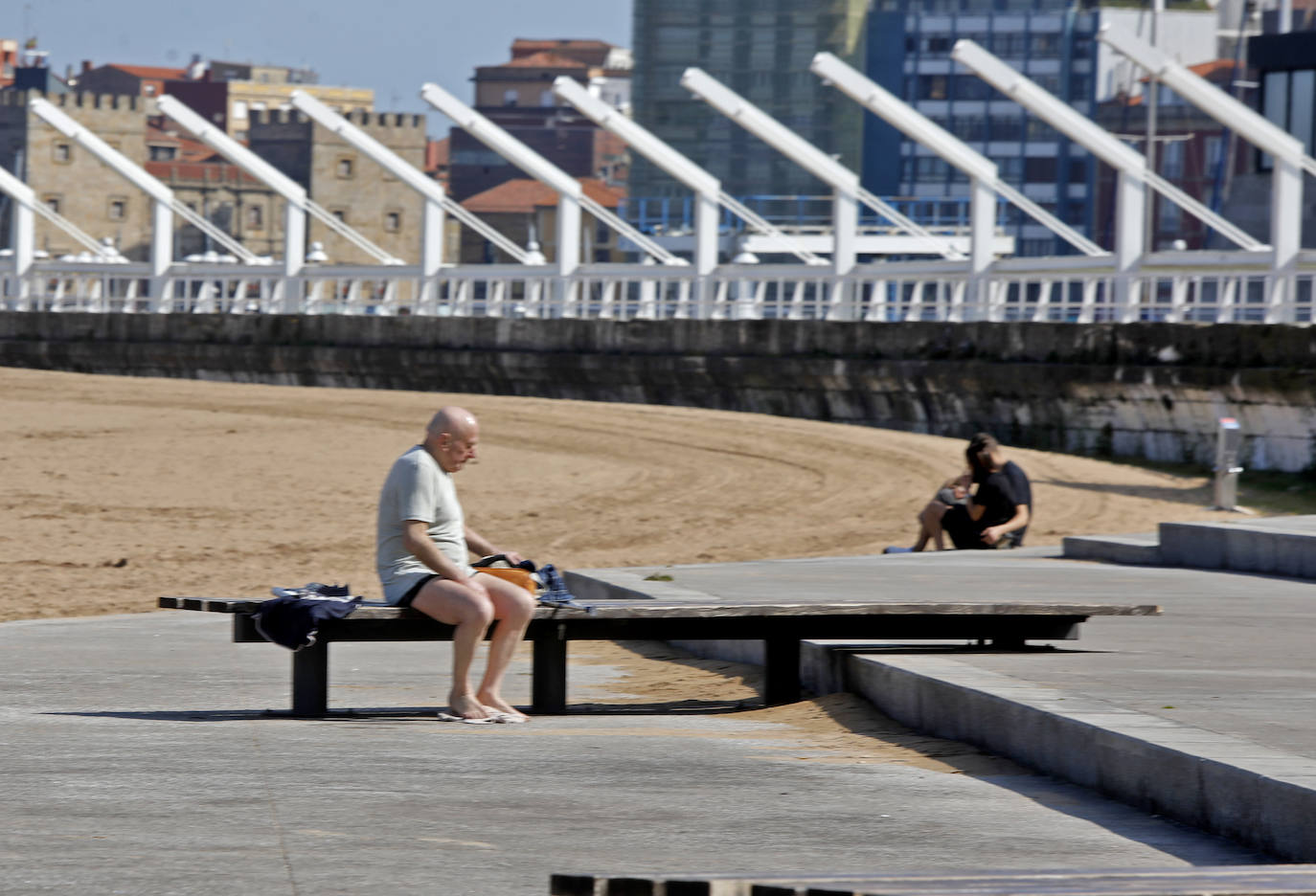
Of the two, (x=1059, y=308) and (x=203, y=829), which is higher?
(x=1059, y=308)

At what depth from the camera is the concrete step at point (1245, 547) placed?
10.3 metres

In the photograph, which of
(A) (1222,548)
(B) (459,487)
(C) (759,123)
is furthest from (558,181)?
(A) (1222,548)

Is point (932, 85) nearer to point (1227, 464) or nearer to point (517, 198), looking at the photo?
point (517, 198)

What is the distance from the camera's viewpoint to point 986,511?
481 inches

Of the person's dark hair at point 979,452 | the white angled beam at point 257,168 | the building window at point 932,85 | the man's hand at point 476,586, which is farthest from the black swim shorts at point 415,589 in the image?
the building window at point 932,85

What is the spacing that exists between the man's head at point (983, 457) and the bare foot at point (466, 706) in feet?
19.7

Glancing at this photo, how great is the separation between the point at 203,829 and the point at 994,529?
8458mm

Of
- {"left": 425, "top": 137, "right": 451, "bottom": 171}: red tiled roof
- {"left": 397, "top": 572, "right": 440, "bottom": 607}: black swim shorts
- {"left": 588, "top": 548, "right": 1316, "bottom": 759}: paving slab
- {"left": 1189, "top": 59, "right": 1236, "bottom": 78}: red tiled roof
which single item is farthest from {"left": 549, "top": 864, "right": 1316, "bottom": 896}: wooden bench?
{"left": 425, "top": 137, "right": 451, "bottom": 171}: red tiled roof

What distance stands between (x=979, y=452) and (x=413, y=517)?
6313mm

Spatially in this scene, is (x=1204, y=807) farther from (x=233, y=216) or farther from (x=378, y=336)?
(x=233, y=216)

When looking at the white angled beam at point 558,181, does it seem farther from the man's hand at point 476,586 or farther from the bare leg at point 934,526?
the man's hand at point 476,586

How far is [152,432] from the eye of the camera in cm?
2134

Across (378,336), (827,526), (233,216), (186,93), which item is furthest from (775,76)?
(827,526)

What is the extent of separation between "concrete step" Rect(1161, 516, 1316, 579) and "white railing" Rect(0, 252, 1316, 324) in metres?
10.6
